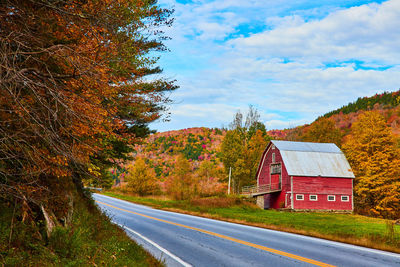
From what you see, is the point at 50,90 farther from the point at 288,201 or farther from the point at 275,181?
the point at 275,181

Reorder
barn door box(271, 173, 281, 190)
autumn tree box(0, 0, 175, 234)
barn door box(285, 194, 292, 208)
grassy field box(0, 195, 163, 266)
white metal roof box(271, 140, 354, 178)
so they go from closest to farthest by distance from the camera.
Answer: autumn tree box(0, 0, 175, 234)
grassy field box(0, 195, 163, 266)
barn door box(285, 194, 292, 208)
white metal roof box(271, 140, 354, 178)
barn door box(271, 173, 281, 190)

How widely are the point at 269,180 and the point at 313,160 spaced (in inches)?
230

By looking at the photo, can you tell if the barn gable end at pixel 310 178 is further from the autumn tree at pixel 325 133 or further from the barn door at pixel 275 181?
the autumn tree at pixel 325 133

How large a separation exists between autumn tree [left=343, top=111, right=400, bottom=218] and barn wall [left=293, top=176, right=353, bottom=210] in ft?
5.30

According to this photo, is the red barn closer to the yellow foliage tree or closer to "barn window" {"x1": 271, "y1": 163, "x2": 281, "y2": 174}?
"barn window" {"x1": 271, "y1": 163, "x2": 281, "y2": 174}

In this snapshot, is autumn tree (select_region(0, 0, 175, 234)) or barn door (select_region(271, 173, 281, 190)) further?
barn door (select_region(271, 173, 281, 190))

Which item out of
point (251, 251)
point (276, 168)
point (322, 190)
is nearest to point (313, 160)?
point (322, 190)

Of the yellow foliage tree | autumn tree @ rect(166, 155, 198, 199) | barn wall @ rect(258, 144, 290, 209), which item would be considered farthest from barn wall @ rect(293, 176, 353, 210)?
the yellow foliage tree

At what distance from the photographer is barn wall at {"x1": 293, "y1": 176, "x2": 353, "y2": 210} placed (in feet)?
121

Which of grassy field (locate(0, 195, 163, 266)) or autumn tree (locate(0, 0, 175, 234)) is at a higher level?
autumn tree (locate(0, 0, 175, 234))

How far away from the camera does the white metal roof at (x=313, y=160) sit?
123ft

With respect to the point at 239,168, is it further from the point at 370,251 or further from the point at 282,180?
the point at 370,251

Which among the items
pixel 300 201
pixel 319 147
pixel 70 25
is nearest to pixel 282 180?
pixel 300 201

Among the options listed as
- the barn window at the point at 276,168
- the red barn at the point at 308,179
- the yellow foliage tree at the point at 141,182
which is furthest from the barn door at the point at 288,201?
the yellow foliage tree at the point at 141,182
